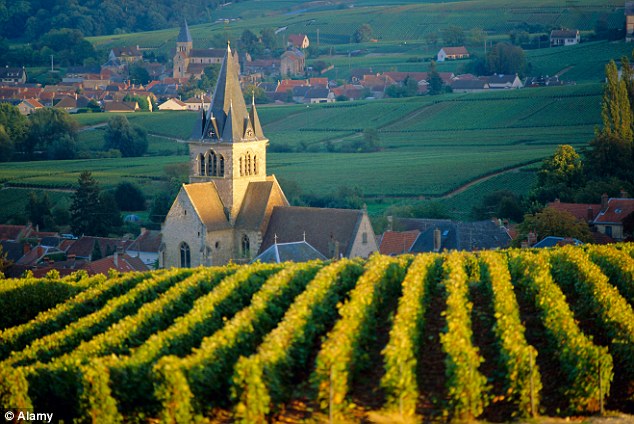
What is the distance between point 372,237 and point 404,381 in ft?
87.0

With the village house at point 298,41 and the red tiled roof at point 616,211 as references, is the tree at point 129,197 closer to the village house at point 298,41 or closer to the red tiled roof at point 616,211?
the red tiled roof at point 616,211

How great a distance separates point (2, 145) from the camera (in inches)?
3986

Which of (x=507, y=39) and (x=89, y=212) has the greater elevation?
(x=507, y=39)

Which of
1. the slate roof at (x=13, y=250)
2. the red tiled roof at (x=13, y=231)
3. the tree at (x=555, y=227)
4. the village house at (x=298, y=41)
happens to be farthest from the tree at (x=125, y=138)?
the village house at (x=298, y=41)

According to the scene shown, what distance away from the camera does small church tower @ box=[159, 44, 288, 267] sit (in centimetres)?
5019

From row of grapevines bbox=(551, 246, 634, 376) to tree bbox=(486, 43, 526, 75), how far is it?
105933 millimetres

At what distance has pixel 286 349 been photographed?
2362cm

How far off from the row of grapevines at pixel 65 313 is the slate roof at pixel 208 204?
15165 mm

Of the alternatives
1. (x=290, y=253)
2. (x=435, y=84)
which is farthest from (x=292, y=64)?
(x=290, y=253)

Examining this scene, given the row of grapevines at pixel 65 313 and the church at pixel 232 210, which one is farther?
the church at pixel 232 210

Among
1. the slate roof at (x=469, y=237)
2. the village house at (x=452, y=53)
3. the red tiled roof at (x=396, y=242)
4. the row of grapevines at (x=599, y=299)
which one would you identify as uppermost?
the village house at (x=452, y=53)

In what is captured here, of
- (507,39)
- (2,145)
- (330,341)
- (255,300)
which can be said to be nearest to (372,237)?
(255,300)

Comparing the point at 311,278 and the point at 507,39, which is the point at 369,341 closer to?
the point at 311,278

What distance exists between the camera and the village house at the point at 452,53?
155 m
